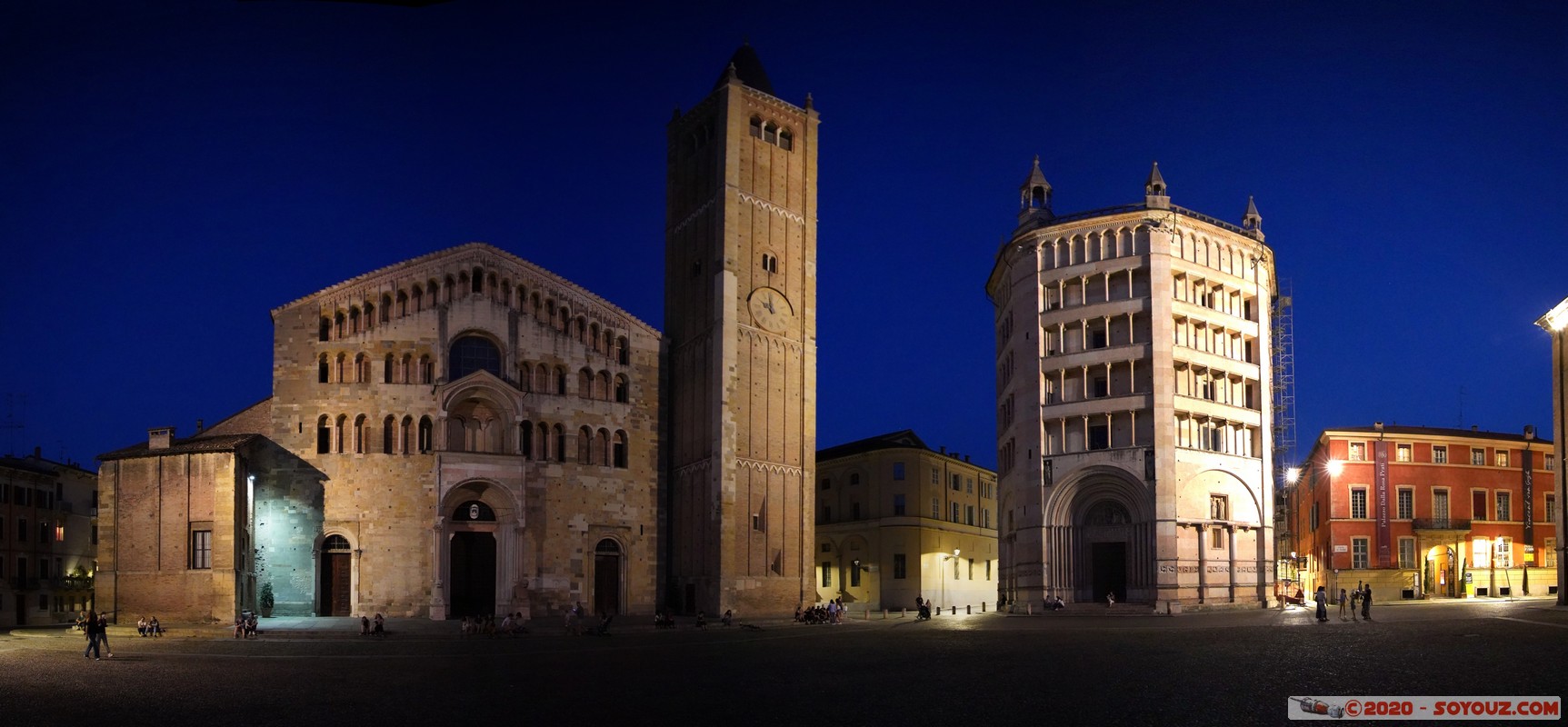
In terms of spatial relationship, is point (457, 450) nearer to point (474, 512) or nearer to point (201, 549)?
point (474, 512)

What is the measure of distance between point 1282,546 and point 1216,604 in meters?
58.9

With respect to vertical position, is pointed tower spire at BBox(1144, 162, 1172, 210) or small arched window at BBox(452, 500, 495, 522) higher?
pointed tower spire at BBox(1144, 162, 1172, 210)

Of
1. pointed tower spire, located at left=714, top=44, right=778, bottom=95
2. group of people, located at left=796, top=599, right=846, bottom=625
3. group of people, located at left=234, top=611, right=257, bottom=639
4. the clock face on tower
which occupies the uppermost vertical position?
pointed tower spire, located at left=714, top=44, right=778, bottom=95

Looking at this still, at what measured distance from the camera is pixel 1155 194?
59125mm

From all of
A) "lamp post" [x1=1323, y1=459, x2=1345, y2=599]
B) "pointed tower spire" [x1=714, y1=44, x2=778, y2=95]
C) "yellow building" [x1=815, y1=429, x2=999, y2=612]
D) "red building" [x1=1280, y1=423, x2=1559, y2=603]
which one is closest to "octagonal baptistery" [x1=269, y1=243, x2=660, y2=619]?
"pointed tower spire" [x1=714, y1=44, x2=778, y2=95]

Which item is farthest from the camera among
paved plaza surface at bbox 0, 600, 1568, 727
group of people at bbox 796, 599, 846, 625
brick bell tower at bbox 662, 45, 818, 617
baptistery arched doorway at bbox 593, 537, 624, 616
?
brick bell tower at bbox 662, 45, 818, 617

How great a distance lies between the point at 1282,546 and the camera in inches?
4309

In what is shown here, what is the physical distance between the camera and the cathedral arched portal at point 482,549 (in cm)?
5044

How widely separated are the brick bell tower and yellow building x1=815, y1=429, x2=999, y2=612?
20.4 m

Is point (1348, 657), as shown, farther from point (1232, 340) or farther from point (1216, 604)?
point (1232, 340)

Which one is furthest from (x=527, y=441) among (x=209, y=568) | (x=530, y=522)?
(x=209, y=568)

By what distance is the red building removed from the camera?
226 ft

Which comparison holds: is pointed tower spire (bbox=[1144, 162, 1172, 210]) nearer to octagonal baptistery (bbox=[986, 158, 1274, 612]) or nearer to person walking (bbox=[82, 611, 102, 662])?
octagonal baptistery (bbox=[986, 158, 1274, 612])

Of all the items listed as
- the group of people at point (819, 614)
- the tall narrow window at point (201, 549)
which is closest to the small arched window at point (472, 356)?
the tall narrow window at point (201, 549)
